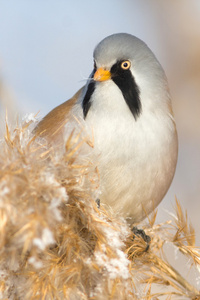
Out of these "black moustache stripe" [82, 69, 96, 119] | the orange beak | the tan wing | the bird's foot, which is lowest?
the bird's foot

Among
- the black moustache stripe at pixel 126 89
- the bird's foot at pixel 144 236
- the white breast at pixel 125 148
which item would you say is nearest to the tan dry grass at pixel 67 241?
the bird's foot at pixel 144 236

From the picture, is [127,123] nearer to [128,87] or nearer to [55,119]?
[128,87]

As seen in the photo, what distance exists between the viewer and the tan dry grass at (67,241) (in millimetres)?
1335

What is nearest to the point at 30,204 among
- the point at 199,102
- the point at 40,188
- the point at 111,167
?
the point at 40,188

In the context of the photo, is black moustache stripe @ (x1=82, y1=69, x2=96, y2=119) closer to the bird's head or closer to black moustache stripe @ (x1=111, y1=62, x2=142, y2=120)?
the bird's head

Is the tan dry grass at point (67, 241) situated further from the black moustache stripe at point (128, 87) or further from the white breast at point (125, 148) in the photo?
the black moustache stripe at point (128, 87)

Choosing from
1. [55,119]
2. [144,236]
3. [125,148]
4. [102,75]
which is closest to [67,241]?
[144,236]

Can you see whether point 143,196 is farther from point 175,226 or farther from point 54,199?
point 54,199

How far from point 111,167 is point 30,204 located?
3.41ft

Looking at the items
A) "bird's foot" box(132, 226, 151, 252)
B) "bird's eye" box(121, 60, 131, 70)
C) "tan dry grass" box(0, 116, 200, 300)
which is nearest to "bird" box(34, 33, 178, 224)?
"bird's eye" box(121, 60, 131, 70)

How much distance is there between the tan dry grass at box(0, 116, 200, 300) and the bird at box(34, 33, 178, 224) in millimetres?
601

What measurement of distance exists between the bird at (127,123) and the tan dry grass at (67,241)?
0.60m

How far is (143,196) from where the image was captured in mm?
2479

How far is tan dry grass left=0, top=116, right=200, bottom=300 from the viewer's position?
133cm
